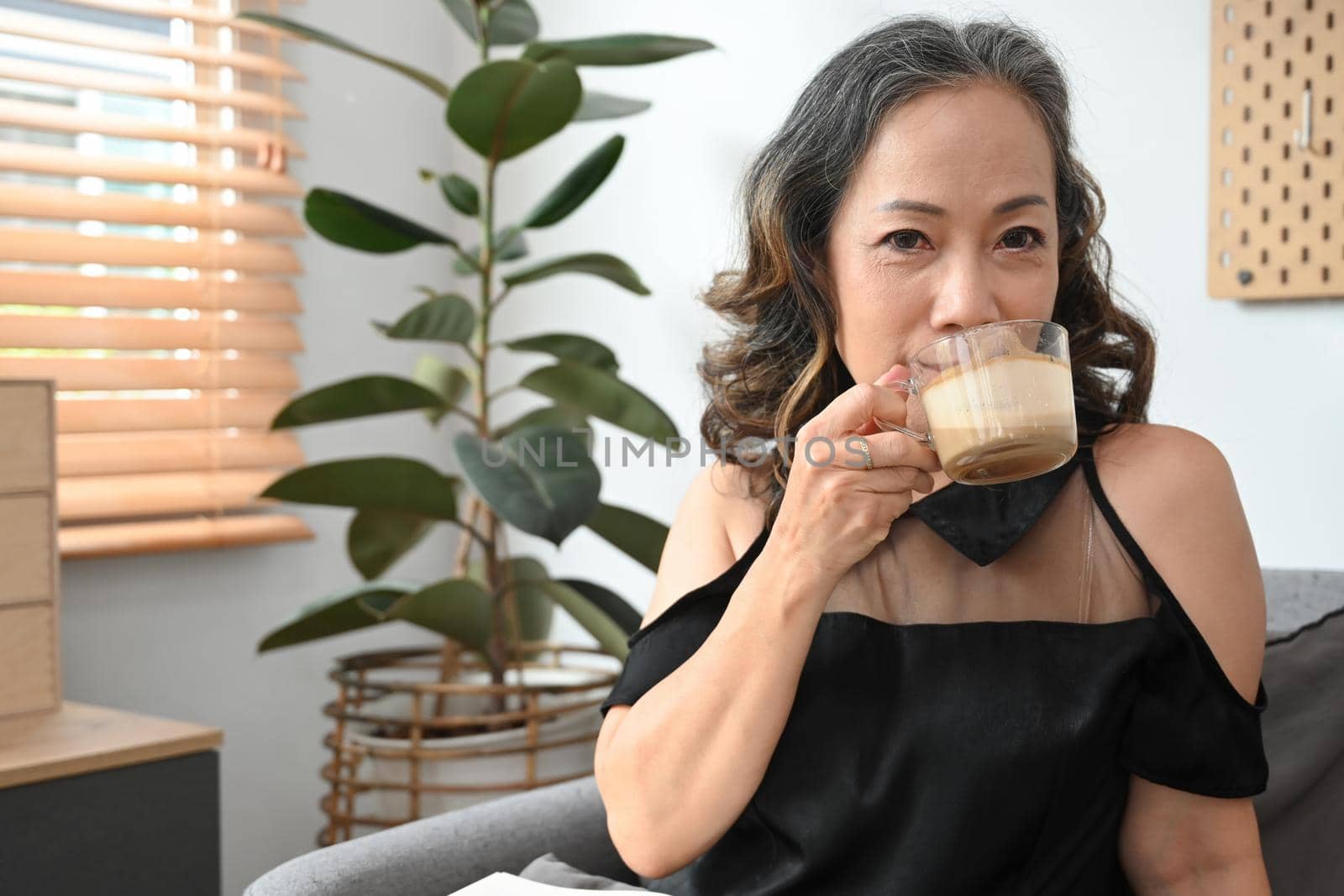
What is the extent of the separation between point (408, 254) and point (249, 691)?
38.5 inches

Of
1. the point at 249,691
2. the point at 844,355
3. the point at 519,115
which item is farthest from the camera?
the point at 249,691

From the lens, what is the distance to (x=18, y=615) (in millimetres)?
1651

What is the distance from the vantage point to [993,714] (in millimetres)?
1045

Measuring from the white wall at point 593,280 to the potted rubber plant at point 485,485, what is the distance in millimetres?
286

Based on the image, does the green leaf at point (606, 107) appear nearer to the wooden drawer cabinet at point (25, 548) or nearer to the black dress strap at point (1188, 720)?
the wooden drawer cabinet at point (25, 548)

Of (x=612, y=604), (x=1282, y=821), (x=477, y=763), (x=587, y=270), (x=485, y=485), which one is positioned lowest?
(x=477, y=763)

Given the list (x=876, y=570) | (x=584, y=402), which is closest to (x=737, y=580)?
(x=876, y=570)

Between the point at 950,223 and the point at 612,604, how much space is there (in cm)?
111

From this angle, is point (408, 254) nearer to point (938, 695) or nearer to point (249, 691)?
point (249, 691)

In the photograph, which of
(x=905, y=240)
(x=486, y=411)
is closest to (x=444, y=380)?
(x=486, y=411)

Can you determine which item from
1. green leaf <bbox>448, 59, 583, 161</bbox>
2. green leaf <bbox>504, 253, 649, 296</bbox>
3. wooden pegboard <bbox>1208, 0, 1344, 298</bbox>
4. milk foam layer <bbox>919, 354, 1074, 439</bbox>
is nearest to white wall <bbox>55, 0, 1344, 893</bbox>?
wooden pegboard <bbox>1208, 0, 1344, 298</bbox>

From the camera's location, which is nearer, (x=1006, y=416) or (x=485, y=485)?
(x=1006, y=416)

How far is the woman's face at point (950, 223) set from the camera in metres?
1.02

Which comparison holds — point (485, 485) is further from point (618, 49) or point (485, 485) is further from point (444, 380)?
point (618, 49)
